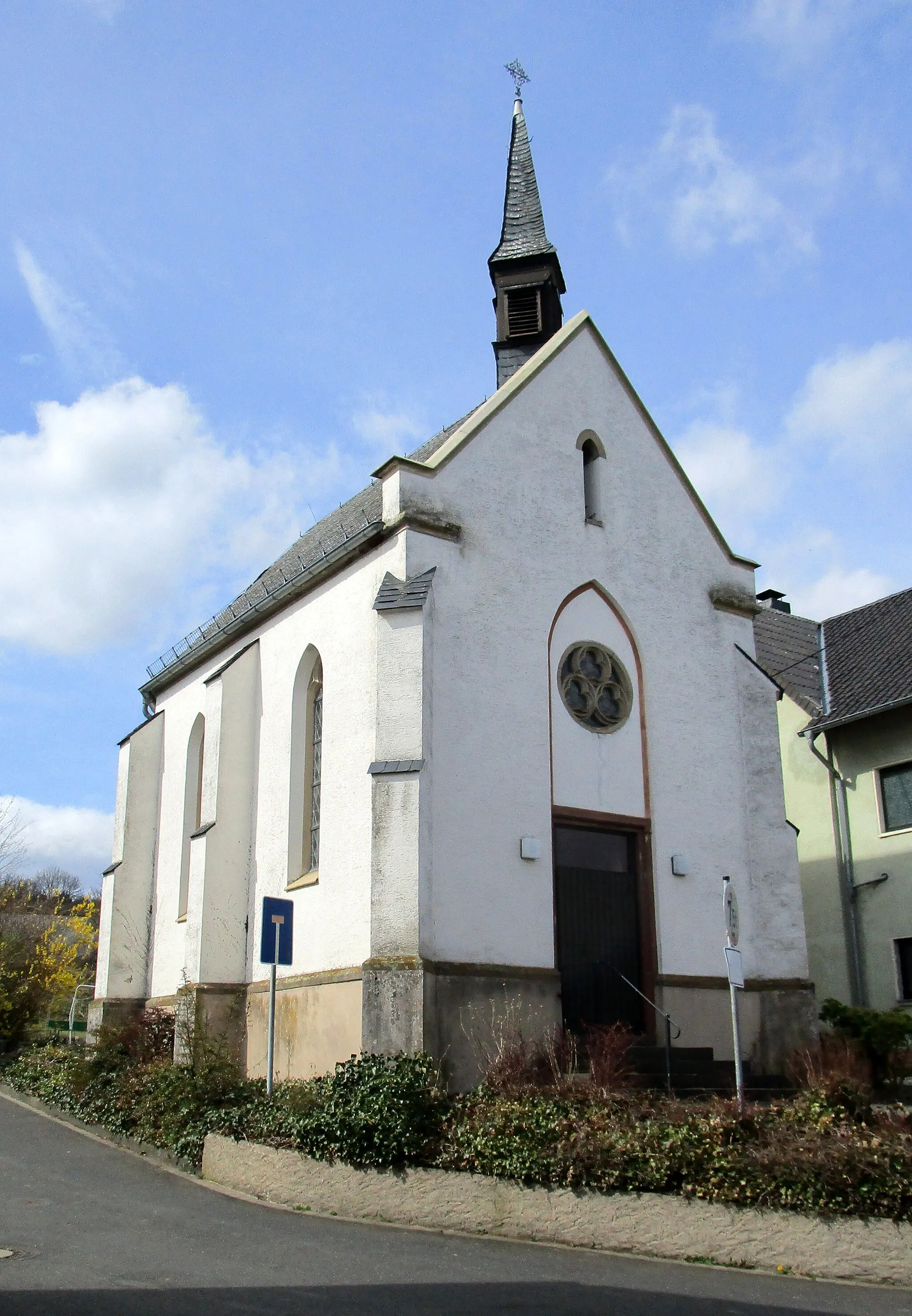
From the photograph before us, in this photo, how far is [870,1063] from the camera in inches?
608

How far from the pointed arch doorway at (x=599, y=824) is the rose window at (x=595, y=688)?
0.01m

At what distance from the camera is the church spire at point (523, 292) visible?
66.2 ft

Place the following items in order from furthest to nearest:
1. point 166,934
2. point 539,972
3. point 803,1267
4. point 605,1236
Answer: point 166,934
point 539,972
point 605,1236
point 803,1267

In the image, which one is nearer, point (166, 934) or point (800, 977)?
point (800, 977)

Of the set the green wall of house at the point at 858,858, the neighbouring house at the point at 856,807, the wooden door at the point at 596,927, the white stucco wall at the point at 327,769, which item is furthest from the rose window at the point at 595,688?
the green wall of house at the point at 858,858

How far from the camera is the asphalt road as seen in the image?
7.74 metres

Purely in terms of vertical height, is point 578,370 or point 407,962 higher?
point 578,370

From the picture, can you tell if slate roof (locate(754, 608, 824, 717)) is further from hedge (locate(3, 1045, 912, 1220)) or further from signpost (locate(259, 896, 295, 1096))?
hedge (locate(3, 1045, 912, 1220))

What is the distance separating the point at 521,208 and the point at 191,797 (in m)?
12.2

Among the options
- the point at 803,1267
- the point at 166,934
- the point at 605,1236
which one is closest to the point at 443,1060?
the point at 605,1236

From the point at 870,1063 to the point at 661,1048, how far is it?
9.55 feet

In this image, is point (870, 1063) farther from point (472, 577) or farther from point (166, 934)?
point (166, 934)

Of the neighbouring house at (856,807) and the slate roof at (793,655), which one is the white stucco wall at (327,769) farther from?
the slate roof at (793,655)

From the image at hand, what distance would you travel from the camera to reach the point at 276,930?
13094mm
